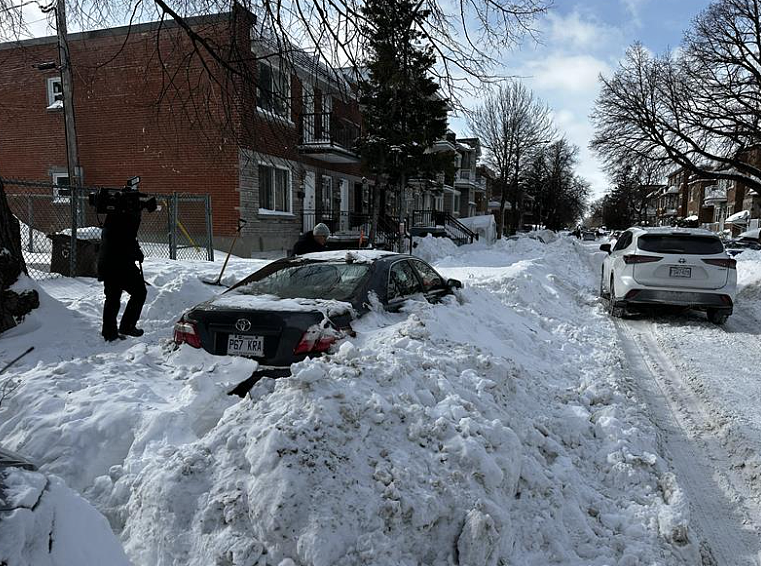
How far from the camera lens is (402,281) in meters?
5.41

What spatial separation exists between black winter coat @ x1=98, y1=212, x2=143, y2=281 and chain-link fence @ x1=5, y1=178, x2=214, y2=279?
0.52 meters

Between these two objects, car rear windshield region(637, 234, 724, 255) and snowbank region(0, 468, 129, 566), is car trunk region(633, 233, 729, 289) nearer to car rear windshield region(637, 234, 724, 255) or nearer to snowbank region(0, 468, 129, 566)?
car rear windshield region(637, 234, 724, 255)

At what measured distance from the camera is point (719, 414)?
4785mm

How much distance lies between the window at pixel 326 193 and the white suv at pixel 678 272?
14.7 meters

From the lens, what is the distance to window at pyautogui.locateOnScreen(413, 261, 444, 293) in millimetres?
5996

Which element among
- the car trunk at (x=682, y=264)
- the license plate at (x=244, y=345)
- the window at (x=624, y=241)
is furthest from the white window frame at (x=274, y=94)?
the window at (x=624, y=241)

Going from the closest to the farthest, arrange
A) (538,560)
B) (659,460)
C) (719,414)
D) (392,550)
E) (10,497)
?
1. (10,497)
2. (392,550)
3. (538,560)
4. (659,460)
5. (719,414)

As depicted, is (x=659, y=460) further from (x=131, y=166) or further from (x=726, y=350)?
(x=131, y=166)

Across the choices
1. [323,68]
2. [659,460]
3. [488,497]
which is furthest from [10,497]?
[323,68]

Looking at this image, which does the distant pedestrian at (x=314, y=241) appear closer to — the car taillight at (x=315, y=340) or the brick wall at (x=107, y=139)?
the car taillight at (x=315, y=340)

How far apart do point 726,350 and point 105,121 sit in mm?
18500

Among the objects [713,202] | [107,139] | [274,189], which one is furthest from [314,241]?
[713,202]

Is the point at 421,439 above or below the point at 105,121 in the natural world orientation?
below

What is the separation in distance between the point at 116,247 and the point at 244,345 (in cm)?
272
